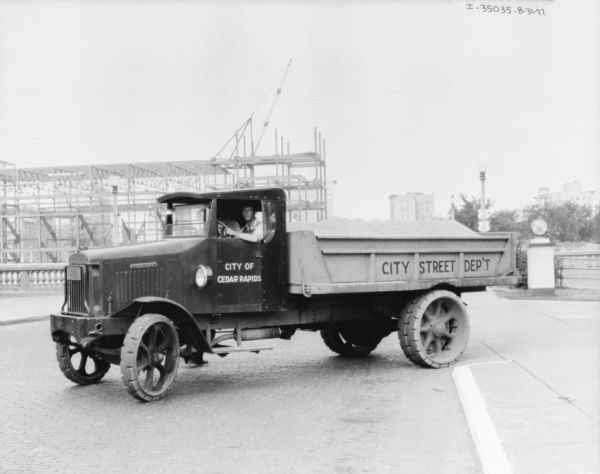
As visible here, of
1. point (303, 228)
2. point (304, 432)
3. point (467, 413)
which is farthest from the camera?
point (303, 228)

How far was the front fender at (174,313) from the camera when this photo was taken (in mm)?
7379

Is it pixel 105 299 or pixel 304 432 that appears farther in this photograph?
pixel 105 299

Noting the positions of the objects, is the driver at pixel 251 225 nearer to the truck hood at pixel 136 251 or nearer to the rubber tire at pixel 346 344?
the truck hood at pixel 136 251

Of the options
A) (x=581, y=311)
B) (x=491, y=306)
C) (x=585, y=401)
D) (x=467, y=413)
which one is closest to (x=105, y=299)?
(x=467, y=413)

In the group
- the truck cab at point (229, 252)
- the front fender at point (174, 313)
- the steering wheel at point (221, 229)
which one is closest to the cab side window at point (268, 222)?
the truck cab at point (229, 252)

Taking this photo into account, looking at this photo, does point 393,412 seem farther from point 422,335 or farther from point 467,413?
point 422,335

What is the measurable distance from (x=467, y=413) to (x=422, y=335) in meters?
2.82

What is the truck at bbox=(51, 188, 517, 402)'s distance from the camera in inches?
294

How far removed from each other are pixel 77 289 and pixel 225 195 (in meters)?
2.00

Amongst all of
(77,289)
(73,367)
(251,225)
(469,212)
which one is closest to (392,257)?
(251,225)

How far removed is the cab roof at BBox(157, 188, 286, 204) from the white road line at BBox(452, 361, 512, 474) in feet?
9.91

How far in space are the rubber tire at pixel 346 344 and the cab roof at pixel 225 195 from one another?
273 cm

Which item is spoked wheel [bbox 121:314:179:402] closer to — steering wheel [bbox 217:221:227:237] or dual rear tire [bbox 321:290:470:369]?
steering wheel [bbox 217:221:227:237]

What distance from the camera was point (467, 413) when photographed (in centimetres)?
630
